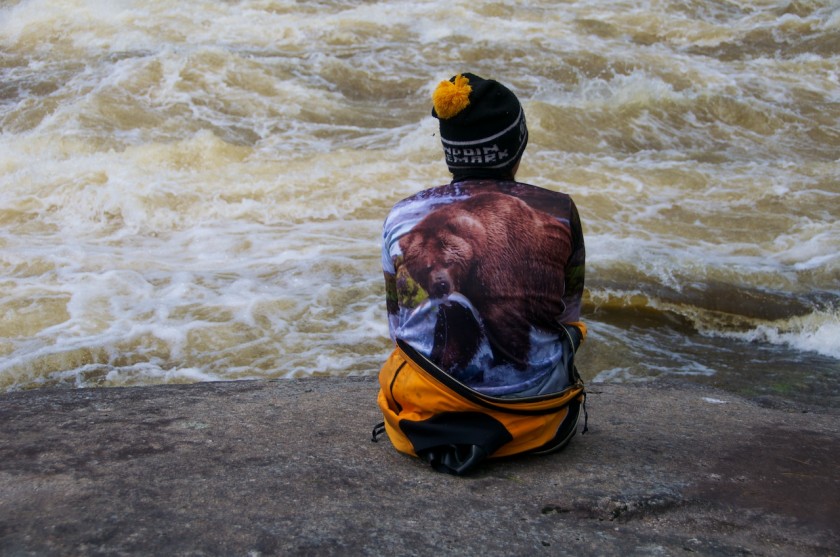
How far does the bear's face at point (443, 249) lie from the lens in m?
2.52

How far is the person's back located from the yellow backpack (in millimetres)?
35

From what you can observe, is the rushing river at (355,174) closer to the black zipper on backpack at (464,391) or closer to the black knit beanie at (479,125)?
the black zipper on backpack at (464,391)

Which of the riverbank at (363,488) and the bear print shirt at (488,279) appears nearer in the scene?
the riverbank at (363,488)

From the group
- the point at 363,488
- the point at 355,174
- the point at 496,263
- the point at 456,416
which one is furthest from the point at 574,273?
the point at 355,174

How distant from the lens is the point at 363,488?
2.46 m

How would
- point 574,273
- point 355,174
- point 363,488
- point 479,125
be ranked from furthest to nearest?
point 355,174 → point 574,273 → point 479,125 → point 363,488

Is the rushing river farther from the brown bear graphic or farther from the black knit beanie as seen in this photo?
the black knit beanie

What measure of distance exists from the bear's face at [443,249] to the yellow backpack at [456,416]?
0.20m

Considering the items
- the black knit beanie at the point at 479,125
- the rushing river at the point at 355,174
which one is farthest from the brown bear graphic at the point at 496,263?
the rushing river at the point at 355,174

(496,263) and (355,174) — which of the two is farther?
(355,174)

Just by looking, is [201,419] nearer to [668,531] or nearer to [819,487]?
[668,531]

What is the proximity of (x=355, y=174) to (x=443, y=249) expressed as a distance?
597 cm

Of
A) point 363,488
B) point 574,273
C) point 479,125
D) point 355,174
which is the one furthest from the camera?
point 355,174

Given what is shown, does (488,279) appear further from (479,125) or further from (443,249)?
(479,125)
